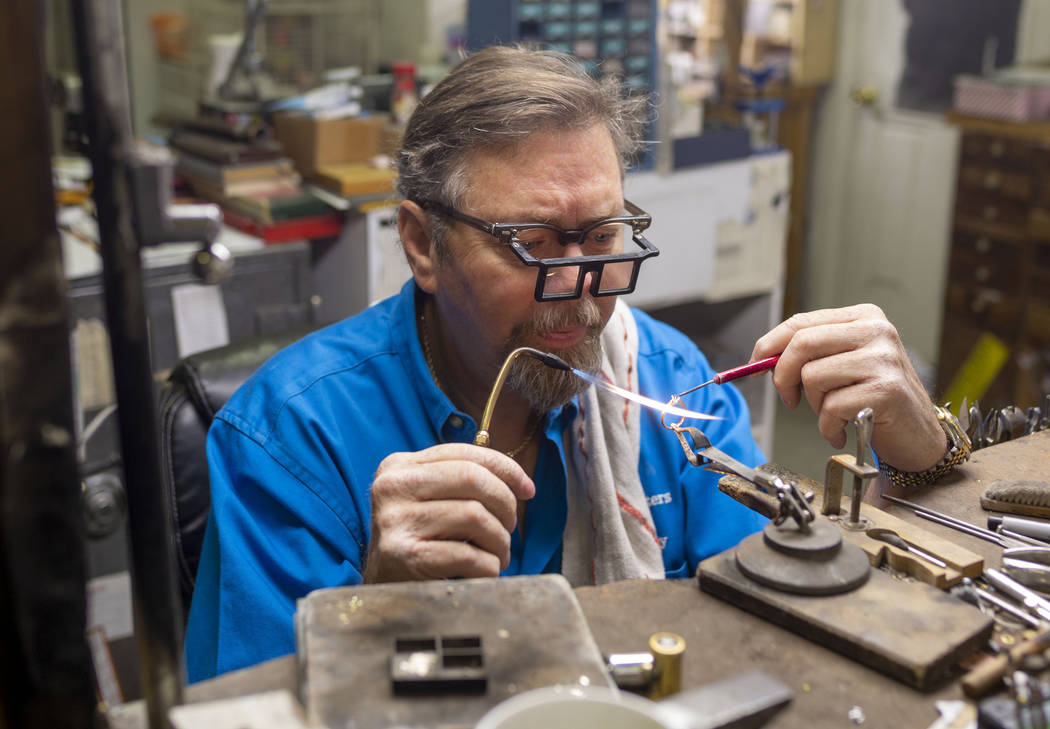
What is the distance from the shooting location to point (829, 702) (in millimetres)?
821

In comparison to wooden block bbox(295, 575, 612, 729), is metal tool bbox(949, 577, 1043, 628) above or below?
below

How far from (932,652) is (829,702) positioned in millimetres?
96

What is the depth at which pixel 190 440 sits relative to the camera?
5.32 feet

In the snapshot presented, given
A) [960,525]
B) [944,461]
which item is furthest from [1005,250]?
[960,525]

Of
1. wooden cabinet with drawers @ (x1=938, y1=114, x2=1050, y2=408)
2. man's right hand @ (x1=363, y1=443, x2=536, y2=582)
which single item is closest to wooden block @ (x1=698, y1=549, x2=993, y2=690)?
man's right hand @ (x1=363, y1=443, x2=536, y2=582)

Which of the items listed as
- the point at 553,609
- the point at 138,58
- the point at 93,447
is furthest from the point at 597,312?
the point at 138,58

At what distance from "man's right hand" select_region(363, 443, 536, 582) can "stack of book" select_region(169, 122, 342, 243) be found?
193cm

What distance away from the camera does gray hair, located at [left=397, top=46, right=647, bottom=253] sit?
1.51m

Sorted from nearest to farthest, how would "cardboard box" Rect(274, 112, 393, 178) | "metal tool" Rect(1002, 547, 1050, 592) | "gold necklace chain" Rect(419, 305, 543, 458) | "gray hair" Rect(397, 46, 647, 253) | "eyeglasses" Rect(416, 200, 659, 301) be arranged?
"metal tool" Rect(1002, 547, 1050, 592)
"eyeglasses" Rect(416, 200, 659, 301)
"gray hair" Rect(397, 46, 647, 253)
"gold necklace chain" Rect(419, 305, 543, 458)
"cardboard box" Rect(274, 112, 393, 178)

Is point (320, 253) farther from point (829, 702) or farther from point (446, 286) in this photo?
point (829, 702)

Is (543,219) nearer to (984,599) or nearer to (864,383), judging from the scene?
(864,383)

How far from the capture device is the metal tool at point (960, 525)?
108cm

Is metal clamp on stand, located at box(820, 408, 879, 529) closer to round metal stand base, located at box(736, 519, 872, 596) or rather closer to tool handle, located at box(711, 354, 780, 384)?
round metal stand base, located at box(736, 519, 872, 596)

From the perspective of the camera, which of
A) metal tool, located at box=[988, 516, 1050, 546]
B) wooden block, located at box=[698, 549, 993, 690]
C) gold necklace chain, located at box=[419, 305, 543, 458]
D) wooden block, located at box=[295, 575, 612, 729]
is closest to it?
wooden block, located at box=[295, 575, 612, 729]
